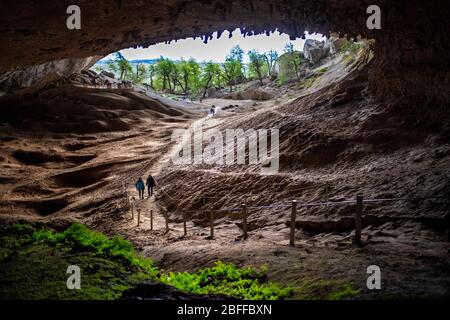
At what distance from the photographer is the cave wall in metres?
8.77

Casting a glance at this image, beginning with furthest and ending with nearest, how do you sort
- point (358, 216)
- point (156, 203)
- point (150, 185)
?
1. point (150, 185)
2. point (156, 203)
3. point (358, 216)

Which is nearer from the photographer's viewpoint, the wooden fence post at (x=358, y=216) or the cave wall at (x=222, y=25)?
the wooden fence post at (x=358, y=216)

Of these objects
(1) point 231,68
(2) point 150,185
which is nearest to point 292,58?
(1) point 231,68

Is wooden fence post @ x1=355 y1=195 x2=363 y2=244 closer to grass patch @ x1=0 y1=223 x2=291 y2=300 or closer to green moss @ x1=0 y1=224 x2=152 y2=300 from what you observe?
grass patch @ x1=0 y1=223 x2=291 y2=300

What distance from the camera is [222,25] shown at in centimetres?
1147

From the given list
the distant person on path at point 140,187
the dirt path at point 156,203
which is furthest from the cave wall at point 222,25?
the distant person on path at point 140,187

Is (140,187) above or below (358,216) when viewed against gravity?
above

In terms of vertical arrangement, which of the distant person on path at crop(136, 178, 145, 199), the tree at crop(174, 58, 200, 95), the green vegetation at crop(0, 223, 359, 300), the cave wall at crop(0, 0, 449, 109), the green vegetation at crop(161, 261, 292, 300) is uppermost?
the tree at crop(174, 58, 200, 95)

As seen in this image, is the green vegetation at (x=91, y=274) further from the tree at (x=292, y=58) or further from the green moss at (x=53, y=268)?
the tree at (x=292, y=58)

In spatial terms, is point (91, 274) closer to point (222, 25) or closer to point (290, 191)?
point (290, 191)

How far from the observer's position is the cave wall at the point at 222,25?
8.77 meters

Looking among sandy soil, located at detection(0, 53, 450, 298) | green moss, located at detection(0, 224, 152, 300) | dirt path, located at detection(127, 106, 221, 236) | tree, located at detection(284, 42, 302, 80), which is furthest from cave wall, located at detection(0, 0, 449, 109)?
tree, located at detection(284, 42, 302, 80)

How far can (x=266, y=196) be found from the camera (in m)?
12.5

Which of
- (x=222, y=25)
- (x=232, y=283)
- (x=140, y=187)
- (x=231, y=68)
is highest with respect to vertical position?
(x=231, y=68)
